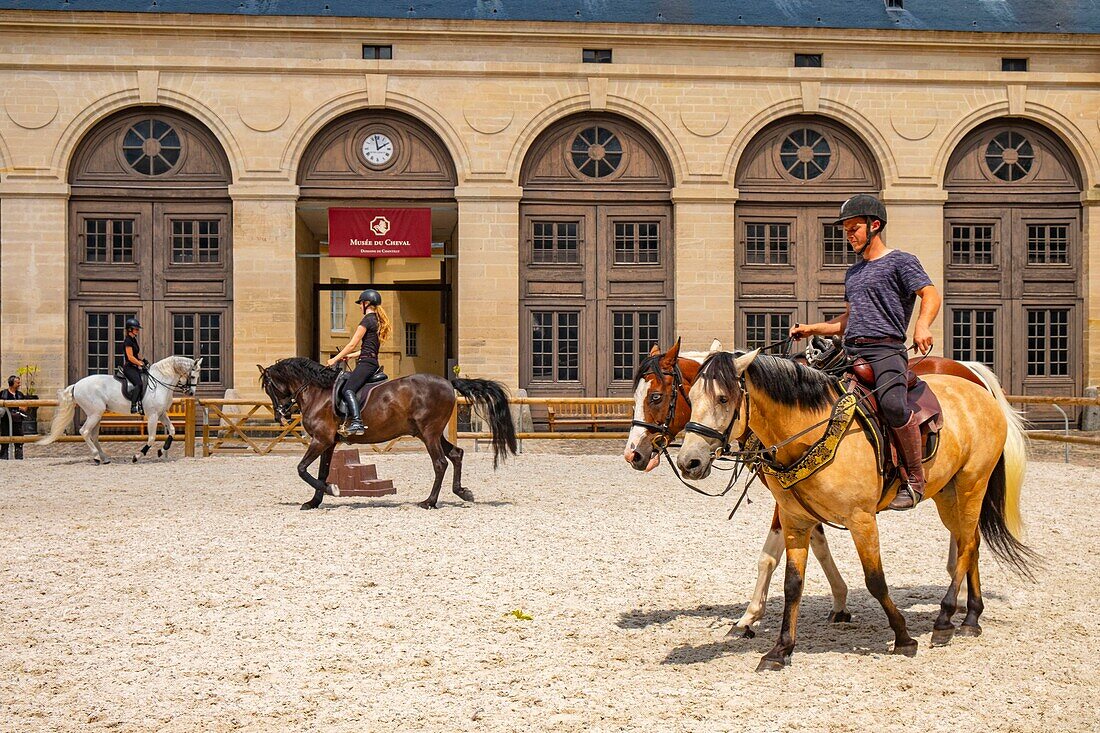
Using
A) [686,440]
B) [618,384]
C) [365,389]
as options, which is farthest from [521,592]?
[618,384]

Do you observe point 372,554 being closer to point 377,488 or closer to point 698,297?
point 377,488

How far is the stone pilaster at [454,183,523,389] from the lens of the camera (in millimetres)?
24406

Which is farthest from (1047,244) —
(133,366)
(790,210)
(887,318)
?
(887,318)

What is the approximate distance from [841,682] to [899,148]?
22145mm

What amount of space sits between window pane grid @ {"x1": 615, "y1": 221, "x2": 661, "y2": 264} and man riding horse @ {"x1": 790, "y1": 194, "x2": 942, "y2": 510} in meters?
19.2

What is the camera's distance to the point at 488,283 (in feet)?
80.5

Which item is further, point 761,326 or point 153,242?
point 761,326

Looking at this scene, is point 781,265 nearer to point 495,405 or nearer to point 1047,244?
point 1047,244

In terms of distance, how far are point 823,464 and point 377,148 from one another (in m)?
20.7

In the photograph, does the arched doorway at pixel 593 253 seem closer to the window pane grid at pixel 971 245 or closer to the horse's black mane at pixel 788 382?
the window pane grid at pixel 971 245

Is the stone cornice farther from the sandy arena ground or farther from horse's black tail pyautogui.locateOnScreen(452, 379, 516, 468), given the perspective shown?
the sandy arena ground

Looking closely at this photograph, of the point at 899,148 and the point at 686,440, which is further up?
the point at 899,148

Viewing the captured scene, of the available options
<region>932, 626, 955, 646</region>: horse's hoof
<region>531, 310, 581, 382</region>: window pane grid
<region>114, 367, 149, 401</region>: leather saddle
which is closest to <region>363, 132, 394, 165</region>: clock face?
<region>531, 310, 581, 382</region>: window pane grid

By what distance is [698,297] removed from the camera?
973 inches
